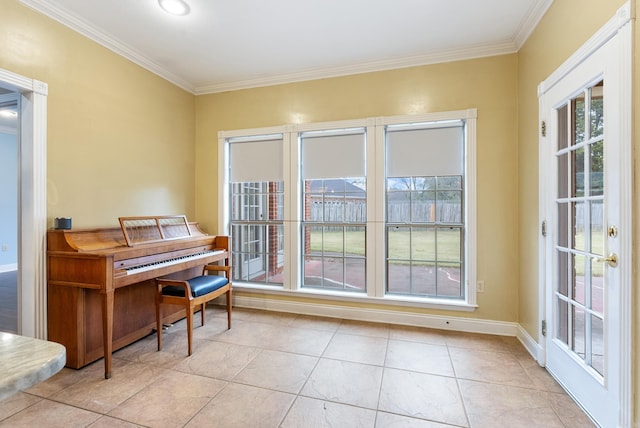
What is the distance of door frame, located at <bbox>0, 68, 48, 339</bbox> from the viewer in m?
2.13

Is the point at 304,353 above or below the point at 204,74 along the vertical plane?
below

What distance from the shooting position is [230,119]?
11.6 ft

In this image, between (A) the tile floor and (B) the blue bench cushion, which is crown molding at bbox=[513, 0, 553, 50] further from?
(B) the blue bench cushion

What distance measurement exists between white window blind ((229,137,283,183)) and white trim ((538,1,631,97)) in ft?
8.10

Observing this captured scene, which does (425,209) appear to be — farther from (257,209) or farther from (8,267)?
(8,267)

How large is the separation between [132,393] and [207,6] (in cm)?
276

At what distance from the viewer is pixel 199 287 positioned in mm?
2494

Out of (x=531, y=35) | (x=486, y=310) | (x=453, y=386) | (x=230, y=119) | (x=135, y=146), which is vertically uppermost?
(x=531, y=35)

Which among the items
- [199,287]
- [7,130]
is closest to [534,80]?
[199,287]

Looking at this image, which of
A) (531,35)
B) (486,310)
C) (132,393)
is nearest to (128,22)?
(132,393)

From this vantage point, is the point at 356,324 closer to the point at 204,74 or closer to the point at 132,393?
the point at 132,393

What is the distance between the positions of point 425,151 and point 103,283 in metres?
2.91

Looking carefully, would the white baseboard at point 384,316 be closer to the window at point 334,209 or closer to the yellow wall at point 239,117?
the yellow wall at point 239,117

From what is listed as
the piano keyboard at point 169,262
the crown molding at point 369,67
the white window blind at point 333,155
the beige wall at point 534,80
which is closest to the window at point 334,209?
the white window blind at point 333,155
